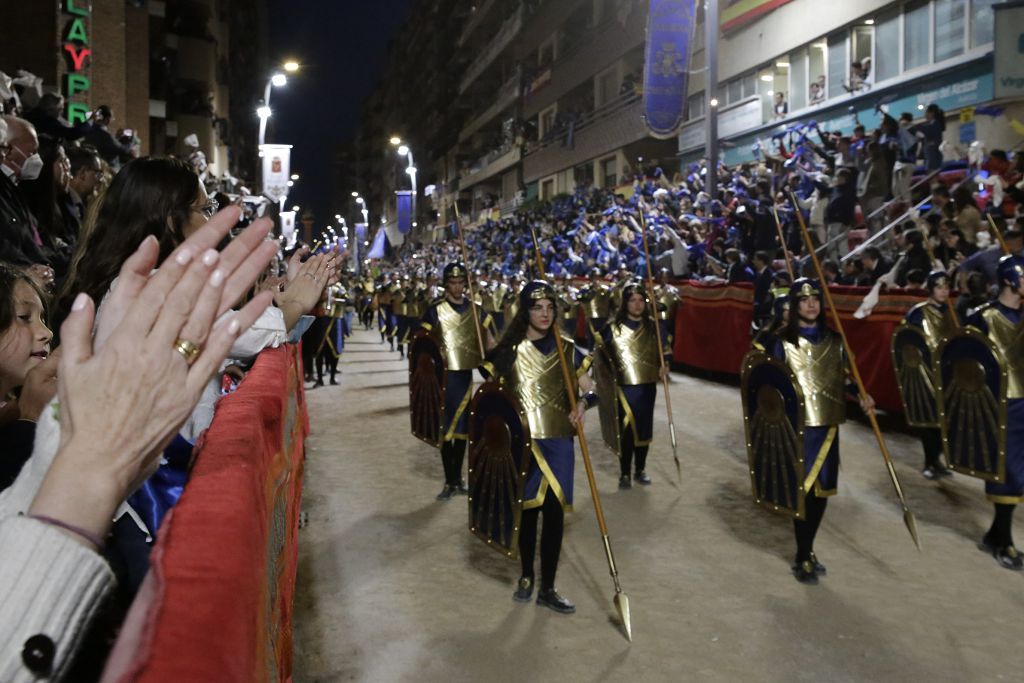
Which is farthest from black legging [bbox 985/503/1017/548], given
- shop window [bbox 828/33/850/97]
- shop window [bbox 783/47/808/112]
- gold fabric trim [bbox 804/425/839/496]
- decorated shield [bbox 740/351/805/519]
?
shop window [bbox 783/47/808/112]

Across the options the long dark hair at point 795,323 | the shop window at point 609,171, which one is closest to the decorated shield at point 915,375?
the long dark hair at point 795,323

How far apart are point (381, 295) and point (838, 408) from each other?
966 inches

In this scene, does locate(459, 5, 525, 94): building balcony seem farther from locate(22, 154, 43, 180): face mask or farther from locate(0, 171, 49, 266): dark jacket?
locate(0, 171, 49, 266): dark jacket

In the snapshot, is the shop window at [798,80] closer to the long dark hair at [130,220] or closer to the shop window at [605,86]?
the shop window at [605,86]

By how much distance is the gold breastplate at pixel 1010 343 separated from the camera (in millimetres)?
5875

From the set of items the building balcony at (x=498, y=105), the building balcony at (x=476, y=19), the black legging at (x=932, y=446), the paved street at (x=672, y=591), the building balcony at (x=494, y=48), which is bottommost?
the paved street at (x=672, y=591)

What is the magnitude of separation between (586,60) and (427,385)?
34.1 meters

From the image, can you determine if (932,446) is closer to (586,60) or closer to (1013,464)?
(1013,464)

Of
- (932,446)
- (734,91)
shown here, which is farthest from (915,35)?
(932,446)

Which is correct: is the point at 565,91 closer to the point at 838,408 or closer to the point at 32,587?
the point at 838,408

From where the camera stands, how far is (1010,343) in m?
5.98

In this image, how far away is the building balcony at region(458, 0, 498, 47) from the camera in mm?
60206

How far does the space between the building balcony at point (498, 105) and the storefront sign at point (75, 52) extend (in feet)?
128

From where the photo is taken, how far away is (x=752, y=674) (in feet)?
13.2
